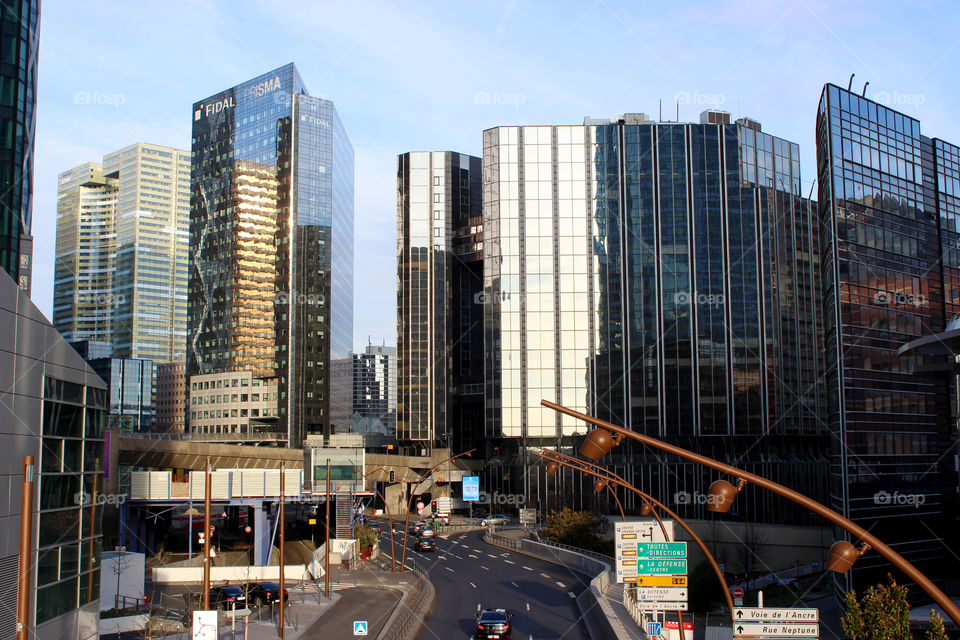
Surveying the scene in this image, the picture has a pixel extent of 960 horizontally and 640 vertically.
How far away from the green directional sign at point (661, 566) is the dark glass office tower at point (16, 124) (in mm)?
43640

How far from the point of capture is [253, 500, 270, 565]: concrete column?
59.5m

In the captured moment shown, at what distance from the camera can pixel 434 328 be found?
150 meters

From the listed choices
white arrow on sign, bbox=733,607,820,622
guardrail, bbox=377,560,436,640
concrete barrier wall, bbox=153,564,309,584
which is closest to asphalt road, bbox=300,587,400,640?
guardrail, bbox=377,560,436,640

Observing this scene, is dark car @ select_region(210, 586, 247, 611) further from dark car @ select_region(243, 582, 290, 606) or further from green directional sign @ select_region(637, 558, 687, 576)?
green directional sign @ select_region(637, 558, 687, 576)

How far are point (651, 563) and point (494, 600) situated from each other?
65.8ft

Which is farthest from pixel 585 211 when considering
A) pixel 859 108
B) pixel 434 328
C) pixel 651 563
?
pixel 651 563

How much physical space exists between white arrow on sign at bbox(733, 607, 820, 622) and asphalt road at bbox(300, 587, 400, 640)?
19.6 metres

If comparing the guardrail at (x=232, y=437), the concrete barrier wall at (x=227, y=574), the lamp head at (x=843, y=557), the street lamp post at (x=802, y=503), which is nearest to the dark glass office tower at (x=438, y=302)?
the guardrail at (x=232, y=437)

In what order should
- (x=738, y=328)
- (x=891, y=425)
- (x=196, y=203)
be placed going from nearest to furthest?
(x=891, y=425) → (x=738, y=328) → (x=196, y=203)

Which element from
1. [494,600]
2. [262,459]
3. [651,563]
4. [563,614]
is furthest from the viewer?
[262,459]

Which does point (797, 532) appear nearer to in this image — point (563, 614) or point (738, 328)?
point (738, 328)

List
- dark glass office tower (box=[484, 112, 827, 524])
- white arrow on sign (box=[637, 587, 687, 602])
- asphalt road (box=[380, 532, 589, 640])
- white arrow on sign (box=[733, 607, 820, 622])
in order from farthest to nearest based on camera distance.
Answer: dark glass office tower (box=[484, 112, 827, 524]), asphalt road (box=[380, 532, 589, 640]), white arrow on sign (box=[637, 587, 687, 602]), white arrow on sign (box=[733, 607, 820, 622])

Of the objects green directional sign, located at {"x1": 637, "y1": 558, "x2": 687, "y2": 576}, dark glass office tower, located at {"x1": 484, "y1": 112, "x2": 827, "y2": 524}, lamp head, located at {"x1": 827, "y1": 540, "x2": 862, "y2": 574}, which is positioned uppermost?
dark glass office tower, located at {"x1": 484, "y1": 112, "x2": 827, "y2": 524}

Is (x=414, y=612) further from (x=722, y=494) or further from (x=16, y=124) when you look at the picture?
(x=16, y=124)
